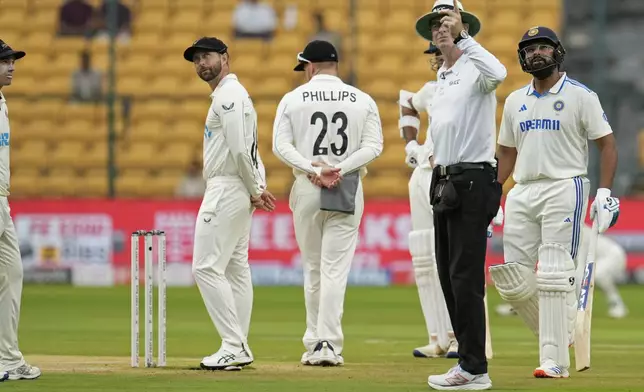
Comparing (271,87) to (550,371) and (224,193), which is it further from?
(550,371)

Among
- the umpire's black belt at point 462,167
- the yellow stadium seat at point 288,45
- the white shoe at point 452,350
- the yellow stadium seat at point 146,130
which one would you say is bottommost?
the white shoe at point 452,350

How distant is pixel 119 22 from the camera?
24.1 m

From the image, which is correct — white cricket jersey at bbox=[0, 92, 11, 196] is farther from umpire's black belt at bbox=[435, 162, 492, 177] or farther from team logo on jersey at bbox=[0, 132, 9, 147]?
umpire's black belt at bbox=[435, 162, 492, 177]

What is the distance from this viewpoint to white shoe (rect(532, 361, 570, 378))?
28.2 feet

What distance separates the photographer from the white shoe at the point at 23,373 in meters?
8.66

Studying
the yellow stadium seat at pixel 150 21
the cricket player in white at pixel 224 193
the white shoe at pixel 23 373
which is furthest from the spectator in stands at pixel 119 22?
the white shoe at pixel 23 373

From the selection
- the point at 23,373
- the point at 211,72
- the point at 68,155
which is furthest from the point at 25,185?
the point at 23,373

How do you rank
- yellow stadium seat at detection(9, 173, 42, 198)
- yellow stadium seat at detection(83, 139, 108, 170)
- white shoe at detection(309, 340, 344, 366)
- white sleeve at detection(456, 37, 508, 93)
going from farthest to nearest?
yellow stadium seat at detection(83, 139, 108, 170) → yellow stadium seat at detection(9, 173, 42, 198) → white shoe at detection(309, 340, 344, 366) → white sleeve at detection(456, 37, 508, 93)

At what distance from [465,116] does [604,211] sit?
1.31 meters

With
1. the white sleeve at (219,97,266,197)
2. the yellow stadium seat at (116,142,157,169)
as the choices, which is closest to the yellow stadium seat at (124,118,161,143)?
the yellow stadium seat at (116,142,157,169)

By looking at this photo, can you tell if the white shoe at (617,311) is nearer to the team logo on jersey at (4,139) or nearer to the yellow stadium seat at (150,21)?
the team logo on jersey at (4,139)

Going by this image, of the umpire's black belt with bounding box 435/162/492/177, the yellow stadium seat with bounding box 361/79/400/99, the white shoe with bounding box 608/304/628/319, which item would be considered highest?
the yellow stadium seat with bounding box 361/79/400/99

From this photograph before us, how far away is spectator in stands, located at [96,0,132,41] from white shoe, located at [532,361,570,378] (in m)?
16.6

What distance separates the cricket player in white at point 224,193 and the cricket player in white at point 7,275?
119cm
